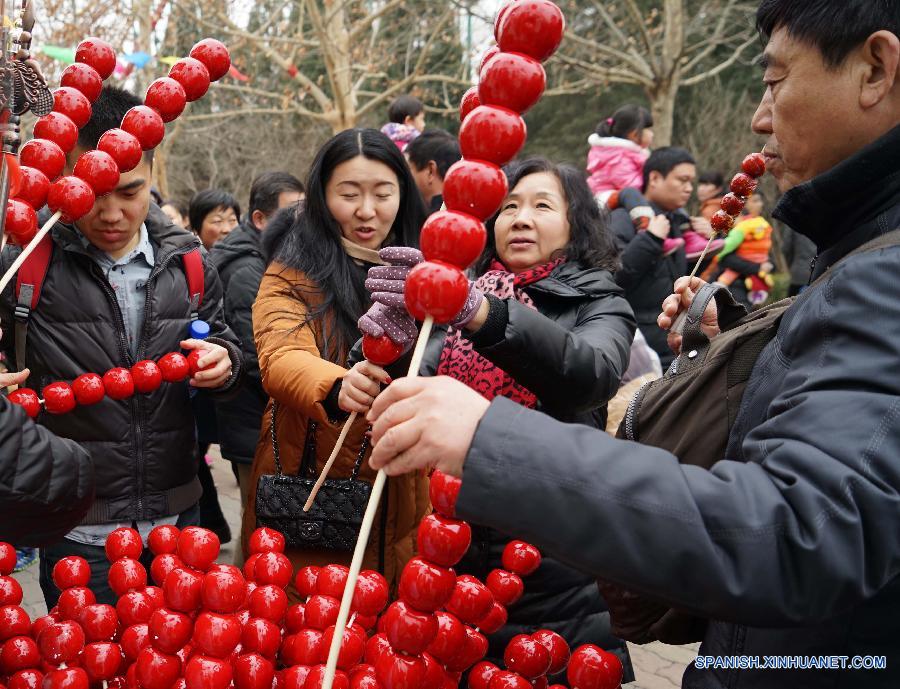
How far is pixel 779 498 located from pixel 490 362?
1.49m

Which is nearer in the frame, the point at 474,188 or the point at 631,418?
the point at 474,188

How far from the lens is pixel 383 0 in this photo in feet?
46.7

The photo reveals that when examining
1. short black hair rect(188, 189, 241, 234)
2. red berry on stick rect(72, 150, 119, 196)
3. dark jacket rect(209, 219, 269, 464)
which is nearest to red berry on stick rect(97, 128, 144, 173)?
red berry on stick rect(72, 150, 119, 196)

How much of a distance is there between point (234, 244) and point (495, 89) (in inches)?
124

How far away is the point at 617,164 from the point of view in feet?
20.7

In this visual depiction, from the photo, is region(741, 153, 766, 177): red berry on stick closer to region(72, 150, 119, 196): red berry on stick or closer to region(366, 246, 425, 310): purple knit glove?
region(366, 246, 425, 310): purple knit glove

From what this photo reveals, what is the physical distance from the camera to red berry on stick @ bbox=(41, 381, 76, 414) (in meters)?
2.43

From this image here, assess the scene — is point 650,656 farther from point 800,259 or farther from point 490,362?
point 800,259

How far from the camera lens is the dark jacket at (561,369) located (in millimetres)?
2137

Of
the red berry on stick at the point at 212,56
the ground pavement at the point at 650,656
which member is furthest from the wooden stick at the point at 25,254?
the ground pavement at the point at 650,656

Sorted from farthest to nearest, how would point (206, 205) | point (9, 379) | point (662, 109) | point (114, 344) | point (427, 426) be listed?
point (662, 109) → point (206, 205) → point (114, 344) → point (9, 379) → point (427, 426)

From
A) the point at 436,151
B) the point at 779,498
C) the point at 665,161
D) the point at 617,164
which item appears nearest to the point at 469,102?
the point at 779,498

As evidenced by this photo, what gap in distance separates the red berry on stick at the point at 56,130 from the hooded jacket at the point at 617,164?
4733 mm

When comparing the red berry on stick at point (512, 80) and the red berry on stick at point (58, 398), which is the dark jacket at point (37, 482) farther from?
the red berry on stick at point (512, 80)
